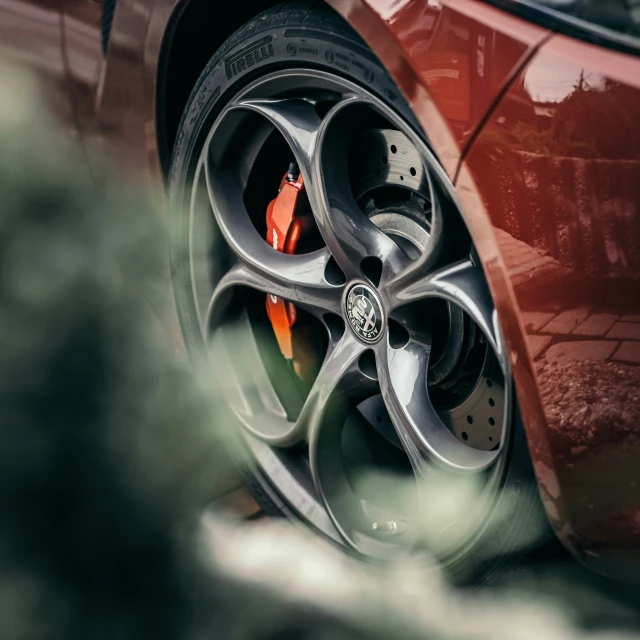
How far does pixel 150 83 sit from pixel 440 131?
0.85 meters

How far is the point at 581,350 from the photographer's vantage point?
107 centimetres

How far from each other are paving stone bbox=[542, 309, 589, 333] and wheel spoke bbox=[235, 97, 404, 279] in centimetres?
40

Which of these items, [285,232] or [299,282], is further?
[285,232]

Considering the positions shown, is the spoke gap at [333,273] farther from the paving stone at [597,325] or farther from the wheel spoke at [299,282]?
the paving stone at [597,325]

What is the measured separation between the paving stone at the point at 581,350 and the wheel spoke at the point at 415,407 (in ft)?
1.11

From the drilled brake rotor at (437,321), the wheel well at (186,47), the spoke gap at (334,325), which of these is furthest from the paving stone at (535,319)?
the wheel well at (186,47)

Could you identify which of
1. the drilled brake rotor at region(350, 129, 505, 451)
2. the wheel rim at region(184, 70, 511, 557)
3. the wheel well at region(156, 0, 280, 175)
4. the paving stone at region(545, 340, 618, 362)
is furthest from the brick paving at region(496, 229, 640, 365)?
the wheel well at region(156, 0, 280, 175)

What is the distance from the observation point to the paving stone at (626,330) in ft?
3.35

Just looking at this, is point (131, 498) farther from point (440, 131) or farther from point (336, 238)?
point (440, 131)

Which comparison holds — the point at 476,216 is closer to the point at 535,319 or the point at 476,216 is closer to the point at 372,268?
the point at 535,319

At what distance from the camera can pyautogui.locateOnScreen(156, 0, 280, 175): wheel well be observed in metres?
1.62

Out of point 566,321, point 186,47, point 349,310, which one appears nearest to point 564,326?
point 566,321

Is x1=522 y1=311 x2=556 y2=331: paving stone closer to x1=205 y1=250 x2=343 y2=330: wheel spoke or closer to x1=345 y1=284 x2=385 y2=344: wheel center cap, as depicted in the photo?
x1=345 y1=284 x2=385 y2=344: wheel center cap

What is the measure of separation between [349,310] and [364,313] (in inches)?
1.7
